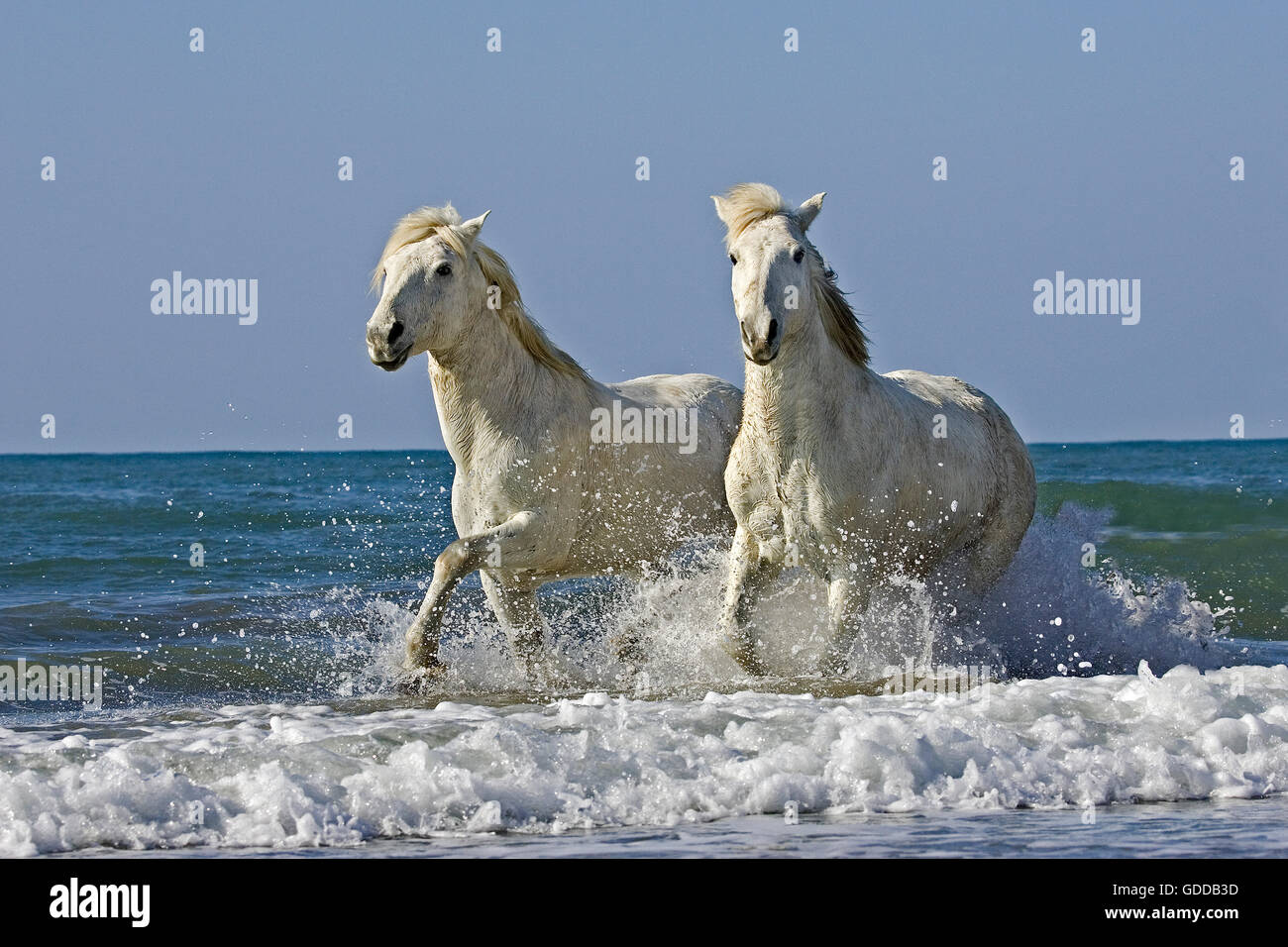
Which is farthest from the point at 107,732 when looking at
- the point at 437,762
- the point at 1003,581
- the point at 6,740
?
the point at 1003,581

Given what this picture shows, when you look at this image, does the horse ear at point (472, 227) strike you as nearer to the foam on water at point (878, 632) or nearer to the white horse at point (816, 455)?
the white horse at point (816, 455)

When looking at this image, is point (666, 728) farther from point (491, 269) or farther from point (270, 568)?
point (270, 568)

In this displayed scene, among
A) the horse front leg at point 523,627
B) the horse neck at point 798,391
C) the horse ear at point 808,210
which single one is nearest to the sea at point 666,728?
the horse front leg at point 523,627

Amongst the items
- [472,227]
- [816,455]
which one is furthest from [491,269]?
[816,455]

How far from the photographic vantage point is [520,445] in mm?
7738

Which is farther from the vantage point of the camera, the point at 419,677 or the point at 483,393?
the point at 483,393

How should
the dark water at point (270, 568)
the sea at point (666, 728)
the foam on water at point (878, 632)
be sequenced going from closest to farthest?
the sea at point (666, 728), the foam on water at point (878, 632), the dark water at point (270, 568)

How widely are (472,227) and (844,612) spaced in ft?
8.27

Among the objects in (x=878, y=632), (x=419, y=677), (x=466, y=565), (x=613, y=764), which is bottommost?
(x=613, y=764)

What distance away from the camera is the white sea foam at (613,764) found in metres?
5.22

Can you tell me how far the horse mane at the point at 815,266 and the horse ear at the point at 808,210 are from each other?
0.07ft

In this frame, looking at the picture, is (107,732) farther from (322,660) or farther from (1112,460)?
(1112,460)

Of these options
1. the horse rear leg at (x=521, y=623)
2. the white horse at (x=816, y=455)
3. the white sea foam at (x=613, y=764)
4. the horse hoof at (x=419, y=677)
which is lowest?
the white sea foam at (x=613, y=764)
